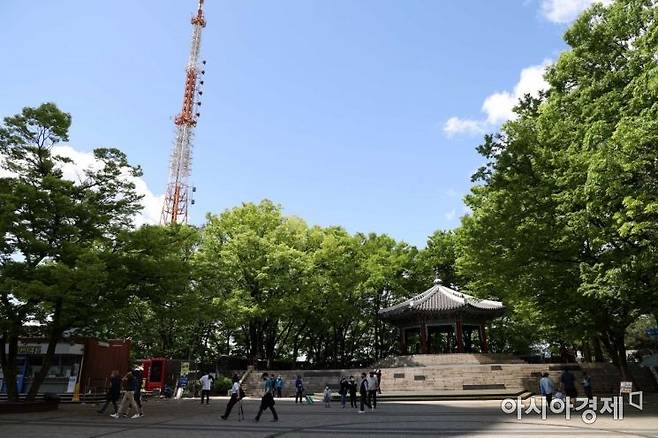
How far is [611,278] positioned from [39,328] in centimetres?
1895

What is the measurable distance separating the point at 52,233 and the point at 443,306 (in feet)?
81.7

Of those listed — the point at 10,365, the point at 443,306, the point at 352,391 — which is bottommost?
the point at 352,391

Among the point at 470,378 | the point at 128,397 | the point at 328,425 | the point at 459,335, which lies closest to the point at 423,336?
the point at 459,335

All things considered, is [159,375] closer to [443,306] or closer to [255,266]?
[255,266]

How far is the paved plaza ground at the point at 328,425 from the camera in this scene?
1137 centimetres

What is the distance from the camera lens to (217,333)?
145 feet

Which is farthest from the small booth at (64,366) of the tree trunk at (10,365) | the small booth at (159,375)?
the small booth at (159,375)

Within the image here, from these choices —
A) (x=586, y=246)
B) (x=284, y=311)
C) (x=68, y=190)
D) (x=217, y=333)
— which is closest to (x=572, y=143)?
(x=586, y=246)

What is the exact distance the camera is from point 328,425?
13531mm

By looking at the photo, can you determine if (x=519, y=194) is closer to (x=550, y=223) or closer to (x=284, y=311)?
(x=550, y=223)

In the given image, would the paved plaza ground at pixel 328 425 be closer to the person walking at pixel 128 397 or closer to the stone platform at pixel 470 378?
the person walking at pixel 128 397

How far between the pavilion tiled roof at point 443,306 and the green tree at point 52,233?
840 inches

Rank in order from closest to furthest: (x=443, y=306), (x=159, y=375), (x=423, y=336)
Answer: (x=159, y=375)
(x=443, y=306)
(x=423, y=336)

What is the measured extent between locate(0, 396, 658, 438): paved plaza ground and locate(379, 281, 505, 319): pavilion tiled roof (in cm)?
1723
